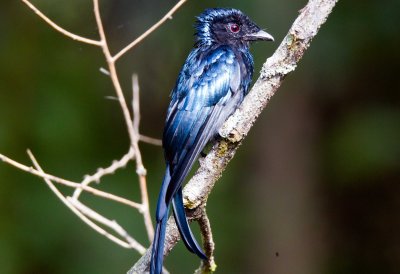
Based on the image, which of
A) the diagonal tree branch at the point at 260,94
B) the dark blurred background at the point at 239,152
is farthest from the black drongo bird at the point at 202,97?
the dark blurred background at the point at 239,152

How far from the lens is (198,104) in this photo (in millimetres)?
3830

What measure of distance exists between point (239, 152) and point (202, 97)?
2.98 metres

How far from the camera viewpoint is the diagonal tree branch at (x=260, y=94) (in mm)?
2904

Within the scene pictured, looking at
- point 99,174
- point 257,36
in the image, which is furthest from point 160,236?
point 257,36

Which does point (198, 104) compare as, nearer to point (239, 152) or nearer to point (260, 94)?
point (260, 94)

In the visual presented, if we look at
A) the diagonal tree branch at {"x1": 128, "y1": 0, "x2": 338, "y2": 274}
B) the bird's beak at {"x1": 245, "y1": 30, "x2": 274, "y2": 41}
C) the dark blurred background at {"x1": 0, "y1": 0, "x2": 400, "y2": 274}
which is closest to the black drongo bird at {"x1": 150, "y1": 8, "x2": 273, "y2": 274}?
the bird's beak at {"x1": 245, "y1": 30, "x2": 274, "y2": 41}

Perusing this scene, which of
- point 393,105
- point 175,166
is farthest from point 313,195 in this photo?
point 175,166

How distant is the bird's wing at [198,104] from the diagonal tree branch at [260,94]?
261 mm

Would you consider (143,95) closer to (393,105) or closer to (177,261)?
(177,261)

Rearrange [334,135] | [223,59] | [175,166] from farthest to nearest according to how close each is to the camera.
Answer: [334,135]
[223,59]
[175,166]

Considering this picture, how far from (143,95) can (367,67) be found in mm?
1994

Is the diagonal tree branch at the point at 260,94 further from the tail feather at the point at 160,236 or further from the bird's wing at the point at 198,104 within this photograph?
the bird's wing at the point at 198,104

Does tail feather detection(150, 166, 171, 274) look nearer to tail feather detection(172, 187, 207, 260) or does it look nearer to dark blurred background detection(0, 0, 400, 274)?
tail feather detection(172, 187, 207, 260)

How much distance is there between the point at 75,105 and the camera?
654 cm
